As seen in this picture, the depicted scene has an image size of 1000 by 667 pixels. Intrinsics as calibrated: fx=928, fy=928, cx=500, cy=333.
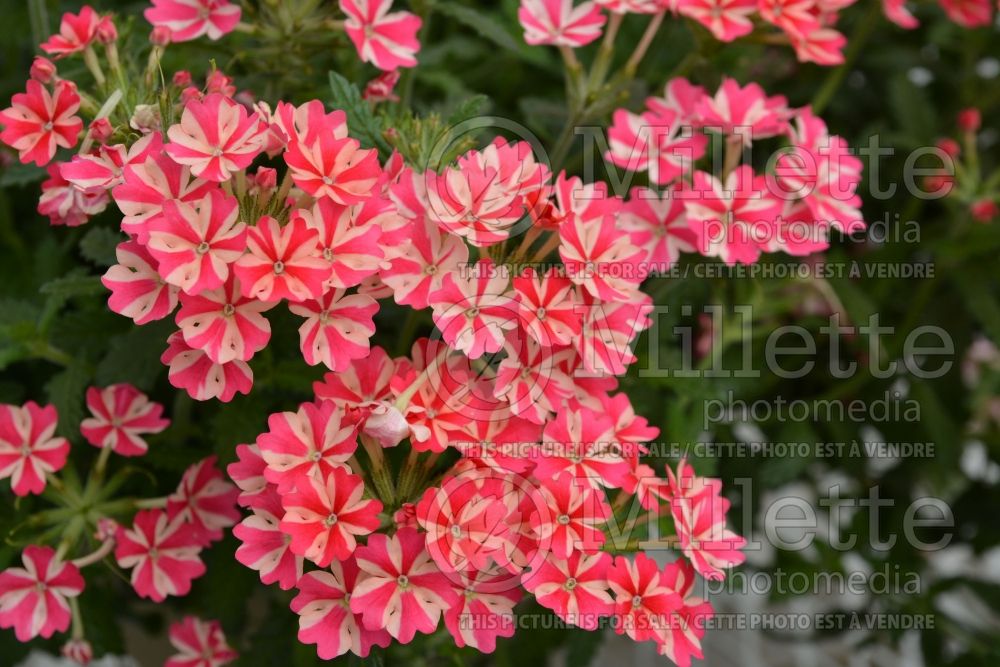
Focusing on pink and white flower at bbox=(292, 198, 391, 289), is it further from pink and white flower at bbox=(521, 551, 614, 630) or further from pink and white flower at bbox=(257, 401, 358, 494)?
pink and white flower at bbox=(521, 551, 614, 630)

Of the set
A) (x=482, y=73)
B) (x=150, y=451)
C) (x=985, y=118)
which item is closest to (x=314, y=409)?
(x=150, y=451)

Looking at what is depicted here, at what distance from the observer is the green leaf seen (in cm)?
56

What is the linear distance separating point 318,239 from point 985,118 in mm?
862

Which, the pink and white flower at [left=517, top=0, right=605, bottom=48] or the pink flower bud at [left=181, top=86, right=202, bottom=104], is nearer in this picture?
the pink flower bud at [left=181, top=86, right=202, bottom=104]

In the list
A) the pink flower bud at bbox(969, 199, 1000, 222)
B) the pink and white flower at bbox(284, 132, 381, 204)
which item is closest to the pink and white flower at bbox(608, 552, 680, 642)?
the pink and white flower at bbox(284, 132, 381, 204)

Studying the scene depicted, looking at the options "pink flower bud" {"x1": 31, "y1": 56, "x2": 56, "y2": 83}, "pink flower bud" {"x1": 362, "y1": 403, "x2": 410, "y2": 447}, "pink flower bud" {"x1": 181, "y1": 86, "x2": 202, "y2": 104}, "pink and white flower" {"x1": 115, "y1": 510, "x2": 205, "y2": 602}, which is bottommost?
"pink and white flower" {"x1": 115, "y1": 510, "x2": 205, "y2": 602}

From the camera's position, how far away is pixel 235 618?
681 mm

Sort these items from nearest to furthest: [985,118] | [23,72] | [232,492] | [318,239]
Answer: [318,239] → [232,492] → [23,72] → [985,118]

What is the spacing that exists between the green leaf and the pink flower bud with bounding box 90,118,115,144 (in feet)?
0.42

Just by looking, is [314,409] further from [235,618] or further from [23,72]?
[23,72]

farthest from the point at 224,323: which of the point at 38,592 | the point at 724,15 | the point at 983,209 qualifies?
the point at 983,209

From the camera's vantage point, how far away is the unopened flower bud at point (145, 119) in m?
0.50

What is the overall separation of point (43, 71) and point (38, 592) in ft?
1.04

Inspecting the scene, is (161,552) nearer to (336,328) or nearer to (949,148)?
(336,328)
